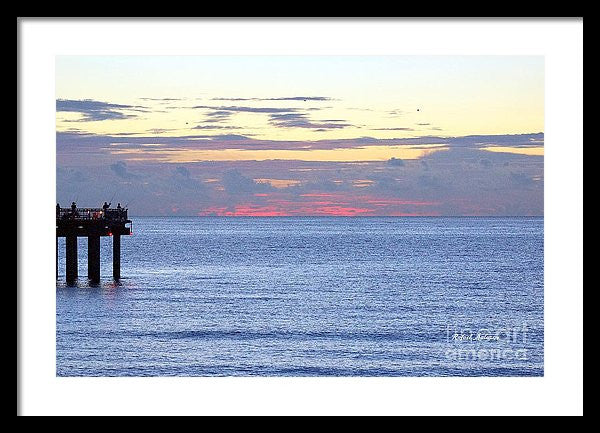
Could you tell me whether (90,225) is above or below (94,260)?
above

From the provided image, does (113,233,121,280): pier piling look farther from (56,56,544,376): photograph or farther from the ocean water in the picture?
(56,56,544,376): photograph

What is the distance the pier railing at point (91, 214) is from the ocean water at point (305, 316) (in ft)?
A: 6.68

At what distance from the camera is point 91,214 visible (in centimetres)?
2059

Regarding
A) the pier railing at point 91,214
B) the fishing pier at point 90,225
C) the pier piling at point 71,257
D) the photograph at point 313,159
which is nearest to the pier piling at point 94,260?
the fishing pier at point 90,225

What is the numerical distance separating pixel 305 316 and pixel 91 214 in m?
5.49

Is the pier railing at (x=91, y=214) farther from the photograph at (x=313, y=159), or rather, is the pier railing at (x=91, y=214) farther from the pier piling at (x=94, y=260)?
the photograph at (x=313, y=159)

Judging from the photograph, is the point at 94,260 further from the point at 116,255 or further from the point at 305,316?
the point at 305,316

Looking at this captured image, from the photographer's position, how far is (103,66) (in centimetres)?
4781

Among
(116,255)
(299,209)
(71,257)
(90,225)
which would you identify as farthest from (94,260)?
(299,209)

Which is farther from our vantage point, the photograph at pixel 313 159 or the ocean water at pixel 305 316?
the photograph at pixel 313 159

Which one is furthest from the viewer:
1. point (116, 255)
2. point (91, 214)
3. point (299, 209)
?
point (299, 209)

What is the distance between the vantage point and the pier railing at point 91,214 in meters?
20.1
